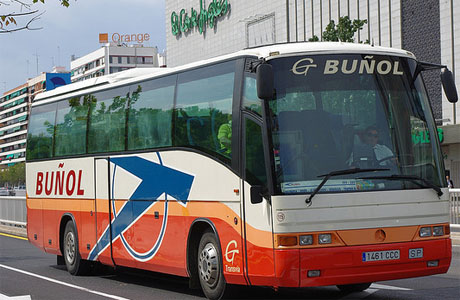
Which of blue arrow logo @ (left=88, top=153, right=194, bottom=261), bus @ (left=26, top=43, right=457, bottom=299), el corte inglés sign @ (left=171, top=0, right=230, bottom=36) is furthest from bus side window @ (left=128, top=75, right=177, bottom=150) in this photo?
el corte inglés sign @ (left=171, top=0, right=230, bottom=36)

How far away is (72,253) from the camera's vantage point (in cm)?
1620

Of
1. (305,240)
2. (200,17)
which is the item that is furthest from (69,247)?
(200,17)

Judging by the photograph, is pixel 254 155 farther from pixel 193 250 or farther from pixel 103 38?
pixel 103 38

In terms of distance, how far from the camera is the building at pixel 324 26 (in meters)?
48.7

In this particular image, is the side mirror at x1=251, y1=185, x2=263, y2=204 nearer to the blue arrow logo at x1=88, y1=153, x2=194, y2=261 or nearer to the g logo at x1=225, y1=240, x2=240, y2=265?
the g logo at x1=225, y1=240, x2=240, y2=265

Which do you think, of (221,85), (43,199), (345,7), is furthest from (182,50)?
(221,85)

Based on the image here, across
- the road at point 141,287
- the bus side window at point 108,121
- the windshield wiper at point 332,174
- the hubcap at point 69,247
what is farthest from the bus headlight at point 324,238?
the hubcap at point 69,247

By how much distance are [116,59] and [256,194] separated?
170859 millimetres

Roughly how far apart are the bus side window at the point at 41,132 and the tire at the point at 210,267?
668 cm

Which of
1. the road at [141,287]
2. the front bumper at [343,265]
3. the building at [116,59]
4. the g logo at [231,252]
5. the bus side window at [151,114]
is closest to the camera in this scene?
the front bumper at [343,265]

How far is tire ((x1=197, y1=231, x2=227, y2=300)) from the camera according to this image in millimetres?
10875

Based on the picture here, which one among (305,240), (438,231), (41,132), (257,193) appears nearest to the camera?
(305,240)

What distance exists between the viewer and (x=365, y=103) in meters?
10.1

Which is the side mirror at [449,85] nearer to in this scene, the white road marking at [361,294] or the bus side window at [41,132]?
the white road marking at [361,294]
